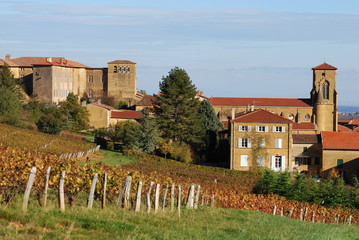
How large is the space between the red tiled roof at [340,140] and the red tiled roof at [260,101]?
26299 millimetres

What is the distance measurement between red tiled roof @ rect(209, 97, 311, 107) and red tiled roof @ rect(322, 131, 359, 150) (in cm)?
2630

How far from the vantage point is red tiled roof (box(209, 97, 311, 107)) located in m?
85.1

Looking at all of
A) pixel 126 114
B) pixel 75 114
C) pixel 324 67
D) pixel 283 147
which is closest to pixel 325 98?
pixel 324 67

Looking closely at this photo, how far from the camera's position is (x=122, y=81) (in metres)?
92.3

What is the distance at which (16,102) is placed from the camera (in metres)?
61.7

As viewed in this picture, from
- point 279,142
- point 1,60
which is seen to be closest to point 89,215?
point 279,142

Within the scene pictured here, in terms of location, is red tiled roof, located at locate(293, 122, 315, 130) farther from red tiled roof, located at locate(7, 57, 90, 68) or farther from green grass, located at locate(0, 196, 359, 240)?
green grass, located at locate(0, 196, 359, 240)

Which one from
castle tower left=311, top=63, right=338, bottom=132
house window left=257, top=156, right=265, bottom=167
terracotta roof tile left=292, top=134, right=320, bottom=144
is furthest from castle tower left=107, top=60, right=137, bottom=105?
house window left=257, top=156, right=265, bottom=167

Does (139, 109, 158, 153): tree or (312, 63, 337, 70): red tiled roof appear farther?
(312, 63, 337, 70): red tiled roof

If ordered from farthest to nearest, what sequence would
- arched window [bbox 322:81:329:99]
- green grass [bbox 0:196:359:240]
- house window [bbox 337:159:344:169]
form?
arched window [bbox 322:81:329:99], house window [bbox 337:159:344:169], green grass [bbox 0:196:359:240]

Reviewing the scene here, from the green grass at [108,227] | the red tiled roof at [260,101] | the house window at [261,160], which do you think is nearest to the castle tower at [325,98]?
the red tiled roof at [260,101]

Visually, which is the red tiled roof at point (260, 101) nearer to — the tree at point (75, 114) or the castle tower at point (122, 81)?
the castle tower at point (122, 81)

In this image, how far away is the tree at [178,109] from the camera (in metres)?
61.8

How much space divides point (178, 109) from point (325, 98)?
33002 mm
